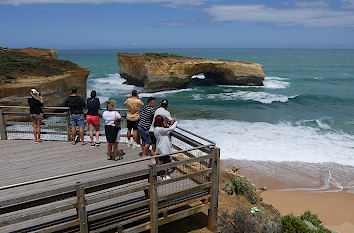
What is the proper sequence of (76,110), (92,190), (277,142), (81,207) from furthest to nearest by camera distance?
1. (277,142)
2. (76,110)
3. (92,190)
4. (81,207)

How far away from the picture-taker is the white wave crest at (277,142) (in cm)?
1697

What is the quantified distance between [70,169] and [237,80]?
1765 inches

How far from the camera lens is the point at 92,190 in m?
5.58

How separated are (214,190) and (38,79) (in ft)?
70.3

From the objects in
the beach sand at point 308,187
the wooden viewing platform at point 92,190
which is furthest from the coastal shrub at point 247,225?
the beach sand at point 308,187

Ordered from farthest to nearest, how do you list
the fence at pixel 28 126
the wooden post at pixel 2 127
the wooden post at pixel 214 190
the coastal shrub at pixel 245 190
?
the coastal shrub at pixel 245 190 → the wooden post at pixel 2 127 → the fence at pixel 28 126 → the wooden post at pixel 214 190

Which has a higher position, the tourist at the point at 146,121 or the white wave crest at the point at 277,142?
the tourist at the point at 146,121

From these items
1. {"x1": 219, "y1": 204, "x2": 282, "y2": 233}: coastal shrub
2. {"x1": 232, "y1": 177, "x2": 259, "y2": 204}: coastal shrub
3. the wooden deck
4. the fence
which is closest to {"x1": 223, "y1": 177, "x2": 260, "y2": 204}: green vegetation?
{"x1": 232, "y1": 177, "x2": 259, "y2": 204}: coastal shrub

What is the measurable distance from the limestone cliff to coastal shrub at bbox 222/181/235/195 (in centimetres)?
1777

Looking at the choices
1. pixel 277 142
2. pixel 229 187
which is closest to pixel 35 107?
pixel 229 187

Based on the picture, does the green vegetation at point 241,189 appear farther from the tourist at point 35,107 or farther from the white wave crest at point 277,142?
the tourist at point 35,107

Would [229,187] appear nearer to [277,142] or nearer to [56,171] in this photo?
[56,171]

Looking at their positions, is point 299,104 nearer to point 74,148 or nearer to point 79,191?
point 74,148

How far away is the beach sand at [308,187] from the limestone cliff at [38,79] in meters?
16.4
